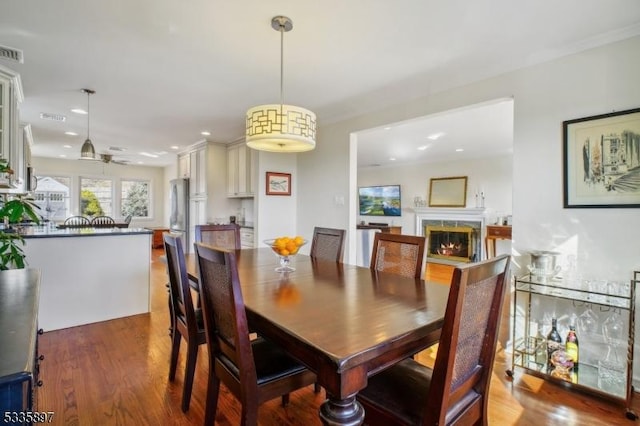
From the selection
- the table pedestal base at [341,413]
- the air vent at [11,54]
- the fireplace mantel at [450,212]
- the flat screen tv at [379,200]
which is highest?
the air vent at [11,54]

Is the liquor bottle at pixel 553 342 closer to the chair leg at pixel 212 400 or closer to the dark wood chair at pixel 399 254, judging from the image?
the dark wood chair at pixel 399 254

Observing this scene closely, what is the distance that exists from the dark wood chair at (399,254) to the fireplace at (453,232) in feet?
13.9

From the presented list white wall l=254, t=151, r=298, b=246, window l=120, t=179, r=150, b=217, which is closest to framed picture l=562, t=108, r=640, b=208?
white wall l=254, t=151, r=298, b=246

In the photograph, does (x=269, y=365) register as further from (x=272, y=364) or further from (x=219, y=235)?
(x=219, y=235)

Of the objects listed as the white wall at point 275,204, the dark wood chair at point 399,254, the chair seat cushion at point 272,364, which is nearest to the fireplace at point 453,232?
the white wall at point 275,204

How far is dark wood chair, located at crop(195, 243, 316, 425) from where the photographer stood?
1.19 m

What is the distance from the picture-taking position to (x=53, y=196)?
759cm

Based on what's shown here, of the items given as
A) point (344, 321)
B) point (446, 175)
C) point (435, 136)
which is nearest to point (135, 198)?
point (435, 136)

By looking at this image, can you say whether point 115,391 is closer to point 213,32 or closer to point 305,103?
point 213,32

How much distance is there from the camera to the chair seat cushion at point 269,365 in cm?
133

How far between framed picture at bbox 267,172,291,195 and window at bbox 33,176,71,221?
6206mm

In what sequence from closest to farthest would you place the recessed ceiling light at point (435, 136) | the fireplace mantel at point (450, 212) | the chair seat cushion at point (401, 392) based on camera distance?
the chair seat cushion at point (401, 392) → the recessed ceiling light at point (435, 136) → the fireplace mantel at point (450, 212)

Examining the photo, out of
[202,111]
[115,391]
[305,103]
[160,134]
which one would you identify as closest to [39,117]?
[160,134]

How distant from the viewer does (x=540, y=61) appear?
240cm
